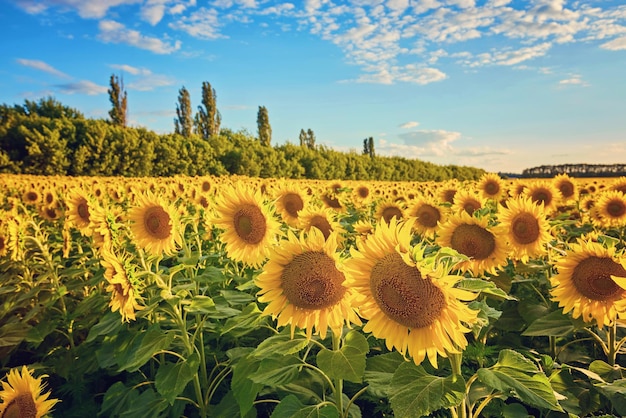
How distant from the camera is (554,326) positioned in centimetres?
238

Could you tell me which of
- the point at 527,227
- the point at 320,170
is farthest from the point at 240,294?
the point at 320,170

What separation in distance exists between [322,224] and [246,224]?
59 cm

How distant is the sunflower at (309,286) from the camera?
1.76 meters

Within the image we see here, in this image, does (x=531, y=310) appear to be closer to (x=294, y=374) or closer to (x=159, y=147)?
(x=294, y=374)

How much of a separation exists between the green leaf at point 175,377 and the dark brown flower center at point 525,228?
2.31 meters

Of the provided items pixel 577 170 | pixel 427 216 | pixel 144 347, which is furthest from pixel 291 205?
pixel 577 170

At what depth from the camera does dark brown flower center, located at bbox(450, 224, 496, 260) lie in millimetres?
2619

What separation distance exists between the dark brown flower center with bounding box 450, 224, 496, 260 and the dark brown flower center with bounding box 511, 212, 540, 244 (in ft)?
1.90

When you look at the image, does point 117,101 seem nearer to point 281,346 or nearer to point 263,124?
point 263,124

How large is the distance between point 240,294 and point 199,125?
53085 millimetres

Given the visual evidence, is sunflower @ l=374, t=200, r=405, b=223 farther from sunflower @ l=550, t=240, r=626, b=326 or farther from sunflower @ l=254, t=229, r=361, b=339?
sunflower @ l=254, t=229, r=361, b=339

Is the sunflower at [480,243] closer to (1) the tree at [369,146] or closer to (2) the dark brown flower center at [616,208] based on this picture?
(2) the dark brown flower center at [616,208]

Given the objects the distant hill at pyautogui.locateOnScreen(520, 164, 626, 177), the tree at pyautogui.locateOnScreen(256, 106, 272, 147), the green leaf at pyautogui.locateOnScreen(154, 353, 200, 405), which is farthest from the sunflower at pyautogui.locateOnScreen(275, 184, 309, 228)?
the tree at pyautogui.locateOnScreen(256, 106, 272, 147)

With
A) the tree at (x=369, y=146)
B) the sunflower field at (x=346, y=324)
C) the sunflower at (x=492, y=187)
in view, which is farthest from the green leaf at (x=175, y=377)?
the tree at (x=369, y=146)
